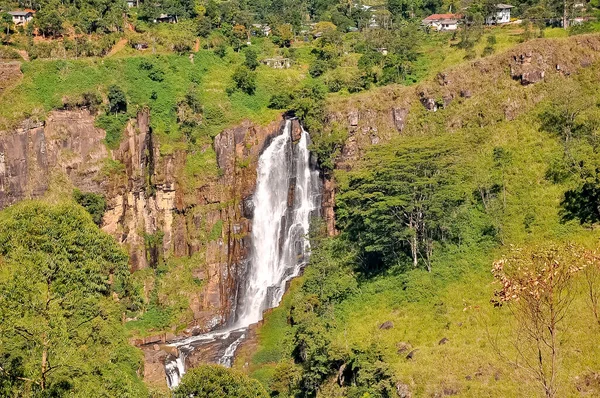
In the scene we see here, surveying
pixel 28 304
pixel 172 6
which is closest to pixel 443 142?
pixel 28 304

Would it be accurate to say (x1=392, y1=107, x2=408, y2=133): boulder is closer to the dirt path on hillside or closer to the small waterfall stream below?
the small waterfall stream below

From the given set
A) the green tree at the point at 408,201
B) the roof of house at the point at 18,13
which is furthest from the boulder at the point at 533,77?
the roof of house at the point at 18,13

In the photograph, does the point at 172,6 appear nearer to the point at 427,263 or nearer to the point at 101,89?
the point at 101,89

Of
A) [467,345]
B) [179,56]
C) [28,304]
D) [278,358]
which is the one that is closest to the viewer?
[28,304]

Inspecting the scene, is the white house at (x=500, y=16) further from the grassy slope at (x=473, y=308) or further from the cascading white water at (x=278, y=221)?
the cascading white water at (x=278, y=221)

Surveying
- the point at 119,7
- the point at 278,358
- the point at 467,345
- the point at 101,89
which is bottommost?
the point at 278,358

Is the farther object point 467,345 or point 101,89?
point 101,89
